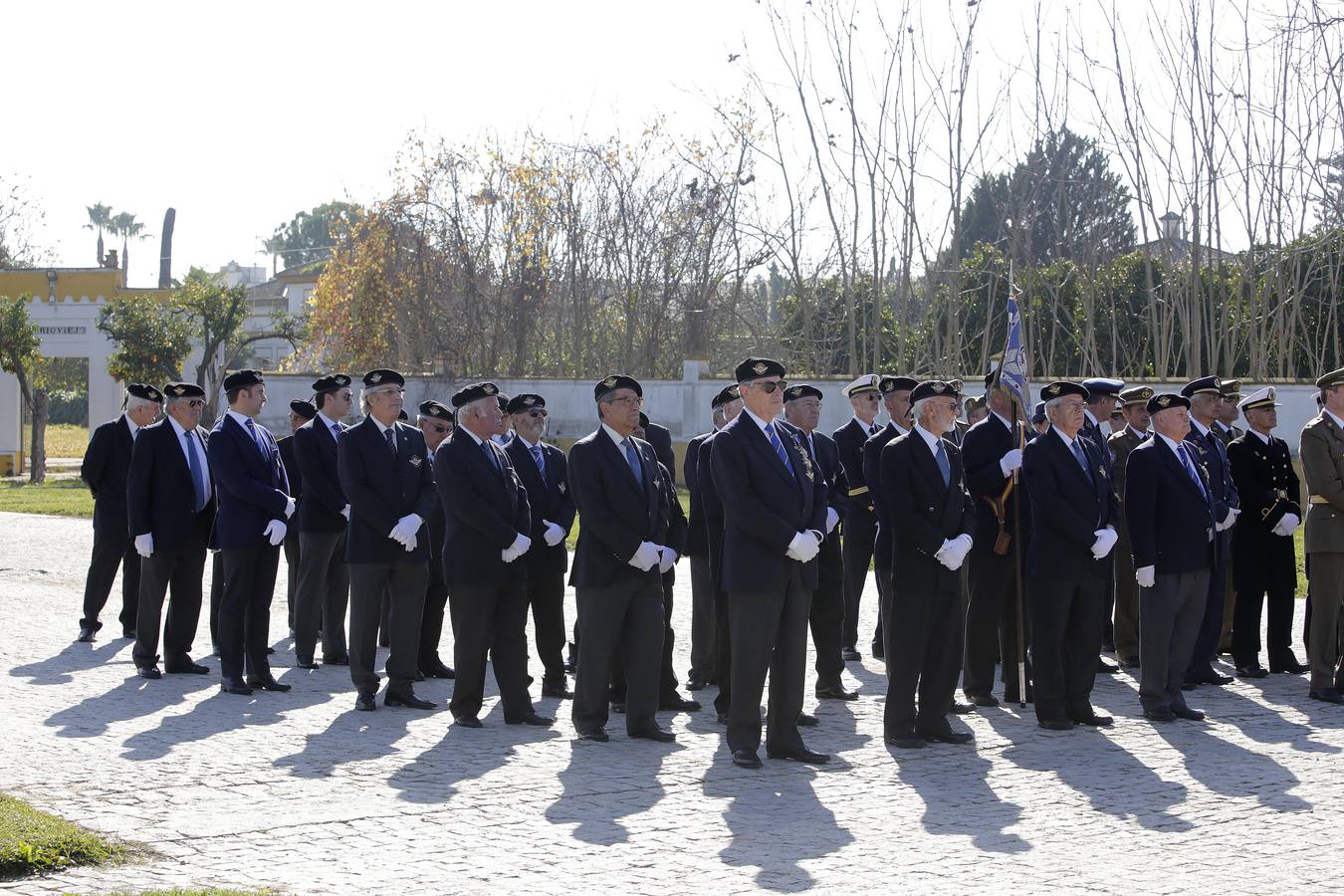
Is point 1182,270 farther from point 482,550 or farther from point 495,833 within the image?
point 495,833

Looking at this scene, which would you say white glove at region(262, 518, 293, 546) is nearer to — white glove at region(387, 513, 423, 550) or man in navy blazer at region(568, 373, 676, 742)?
white glove at region(387, 513, 423, 550)

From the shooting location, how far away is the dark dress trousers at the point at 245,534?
34.1ft

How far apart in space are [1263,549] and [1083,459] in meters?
2.90

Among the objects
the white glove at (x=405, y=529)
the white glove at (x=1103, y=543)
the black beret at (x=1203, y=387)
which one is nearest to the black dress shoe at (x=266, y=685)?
the white glove at (x=405, y=529)

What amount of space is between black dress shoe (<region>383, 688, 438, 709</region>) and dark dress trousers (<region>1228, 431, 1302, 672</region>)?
226 inches

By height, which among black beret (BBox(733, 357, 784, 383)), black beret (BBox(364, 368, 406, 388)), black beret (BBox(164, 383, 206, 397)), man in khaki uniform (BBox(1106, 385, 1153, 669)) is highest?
black beret (BBox(733, 357, 784, 383))

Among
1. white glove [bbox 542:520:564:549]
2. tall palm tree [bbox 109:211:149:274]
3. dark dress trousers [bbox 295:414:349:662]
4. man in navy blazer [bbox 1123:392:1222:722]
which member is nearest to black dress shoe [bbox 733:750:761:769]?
white glove [bbox 542:520:564:549]

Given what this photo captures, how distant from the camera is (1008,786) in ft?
25.1

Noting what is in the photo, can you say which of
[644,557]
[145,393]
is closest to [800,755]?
[644,557]

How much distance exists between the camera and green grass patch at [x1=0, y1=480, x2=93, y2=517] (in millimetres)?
26883

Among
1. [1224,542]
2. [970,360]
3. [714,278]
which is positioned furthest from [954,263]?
[1224,542]

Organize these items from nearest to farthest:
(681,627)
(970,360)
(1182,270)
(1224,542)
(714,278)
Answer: (1224,542) → (681,627) → (1182,270) → (970,360) → (714,278)

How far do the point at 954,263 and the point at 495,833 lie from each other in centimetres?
2235

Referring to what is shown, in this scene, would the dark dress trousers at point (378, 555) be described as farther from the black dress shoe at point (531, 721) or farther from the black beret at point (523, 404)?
the black dress shoe at point (531, 721)
